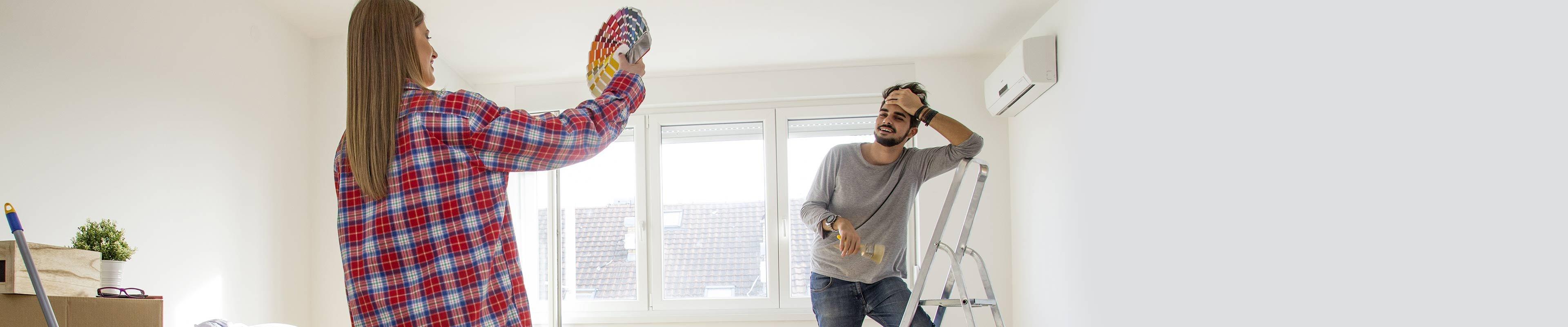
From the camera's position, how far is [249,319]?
3535mm

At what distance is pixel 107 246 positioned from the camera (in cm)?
225

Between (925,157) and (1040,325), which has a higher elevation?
(925,157)

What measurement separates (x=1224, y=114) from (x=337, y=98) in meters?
3.82

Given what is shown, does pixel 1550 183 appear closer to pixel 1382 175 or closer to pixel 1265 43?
pixel 1382 175

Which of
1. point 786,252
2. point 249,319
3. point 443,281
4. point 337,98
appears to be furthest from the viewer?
point 786,252

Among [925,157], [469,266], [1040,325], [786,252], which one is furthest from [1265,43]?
[786,252]

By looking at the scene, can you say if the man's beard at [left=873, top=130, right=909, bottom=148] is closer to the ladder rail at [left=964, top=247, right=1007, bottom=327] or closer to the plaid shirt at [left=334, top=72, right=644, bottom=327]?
the ladder rail at [left=964, top=247, right=1007, bottom=327]

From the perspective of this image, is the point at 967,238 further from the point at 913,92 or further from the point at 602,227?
the point at 602,227

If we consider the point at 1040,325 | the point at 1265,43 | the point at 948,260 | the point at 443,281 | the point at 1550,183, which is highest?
the point at 1265,43

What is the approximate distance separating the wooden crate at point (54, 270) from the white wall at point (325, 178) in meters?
1.82

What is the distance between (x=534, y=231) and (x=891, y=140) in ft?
10.1

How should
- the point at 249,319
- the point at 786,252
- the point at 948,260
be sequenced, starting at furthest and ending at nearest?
the point at 786,252
the point at 948,260
the point at 249,319

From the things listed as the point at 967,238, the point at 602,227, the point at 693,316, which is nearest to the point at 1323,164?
the point at 967,238

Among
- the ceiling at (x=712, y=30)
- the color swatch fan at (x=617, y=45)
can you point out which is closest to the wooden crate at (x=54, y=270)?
the color swatch fan at (x=617, y=45)
